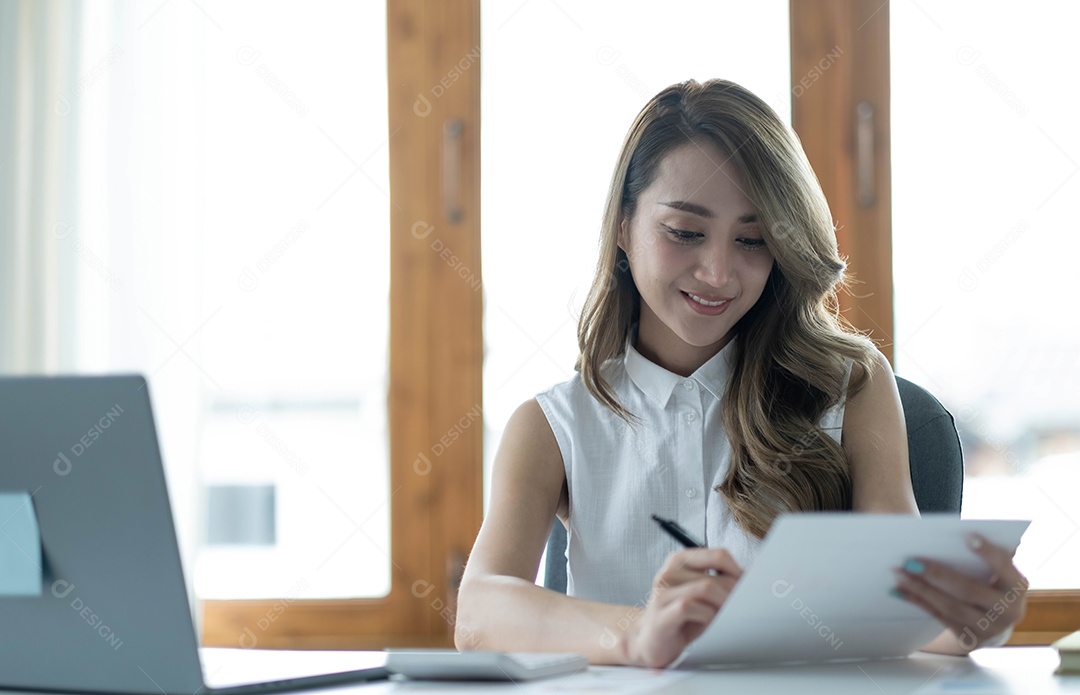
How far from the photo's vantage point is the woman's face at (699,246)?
1.38 meters

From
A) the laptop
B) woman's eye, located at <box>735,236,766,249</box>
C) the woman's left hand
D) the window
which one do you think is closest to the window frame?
the window

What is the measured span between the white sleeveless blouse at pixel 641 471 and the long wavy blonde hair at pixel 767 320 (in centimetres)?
2

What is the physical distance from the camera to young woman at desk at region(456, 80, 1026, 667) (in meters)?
1.35

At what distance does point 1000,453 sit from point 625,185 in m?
1.23

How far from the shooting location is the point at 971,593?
0.89 metres

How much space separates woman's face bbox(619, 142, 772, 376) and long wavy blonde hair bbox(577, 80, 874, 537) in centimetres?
2

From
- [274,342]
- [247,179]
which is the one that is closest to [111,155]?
[247,179]

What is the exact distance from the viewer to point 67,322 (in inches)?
95.0

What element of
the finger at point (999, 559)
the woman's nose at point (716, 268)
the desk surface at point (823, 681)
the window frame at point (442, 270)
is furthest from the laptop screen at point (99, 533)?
the window frame at point (442, 270)

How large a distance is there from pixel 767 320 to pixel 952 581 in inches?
25.5

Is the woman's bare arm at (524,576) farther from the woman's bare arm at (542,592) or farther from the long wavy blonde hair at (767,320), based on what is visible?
the long wavy blonde hair at (767,320)

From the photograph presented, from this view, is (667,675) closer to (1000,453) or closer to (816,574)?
(816,574)

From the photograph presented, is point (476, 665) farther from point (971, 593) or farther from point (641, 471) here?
point (641, 471)

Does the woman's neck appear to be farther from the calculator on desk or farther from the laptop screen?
the laptop screen
